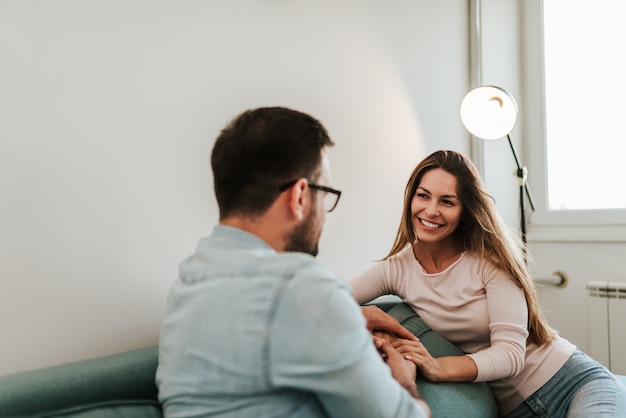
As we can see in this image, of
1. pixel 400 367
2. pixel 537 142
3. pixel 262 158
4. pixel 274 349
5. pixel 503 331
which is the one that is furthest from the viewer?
pixel 537 142

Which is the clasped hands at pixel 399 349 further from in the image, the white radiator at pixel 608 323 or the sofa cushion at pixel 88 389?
the white radiator at pixel 608 323

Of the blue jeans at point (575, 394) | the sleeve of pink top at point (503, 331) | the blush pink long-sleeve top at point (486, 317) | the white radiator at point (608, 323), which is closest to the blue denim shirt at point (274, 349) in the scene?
the sleeve of pink top at point (503, 331)

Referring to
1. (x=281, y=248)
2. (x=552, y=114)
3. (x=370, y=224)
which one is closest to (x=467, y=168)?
(x=370, y=224)

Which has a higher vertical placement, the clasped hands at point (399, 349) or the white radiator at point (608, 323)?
the clasped hands at point (399, 349)

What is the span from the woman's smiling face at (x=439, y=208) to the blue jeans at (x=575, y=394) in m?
0.54

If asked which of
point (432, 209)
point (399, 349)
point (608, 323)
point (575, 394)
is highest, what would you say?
point (432, 209)

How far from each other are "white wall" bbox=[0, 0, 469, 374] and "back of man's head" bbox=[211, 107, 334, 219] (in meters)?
0.46

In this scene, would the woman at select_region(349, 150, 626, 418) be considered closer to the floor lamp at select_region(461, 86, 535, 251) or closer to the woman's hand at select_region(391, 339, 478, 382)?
the woman's hand at select_region(391, 339, 478, 382)

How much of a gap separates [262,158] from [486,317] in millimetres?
1007

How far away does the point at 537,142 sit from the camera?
10.8 ft

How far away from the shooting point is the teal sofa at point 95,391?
1062 mm

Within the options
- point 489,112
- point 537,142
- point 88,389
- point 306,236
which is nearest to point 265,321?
point 306,236

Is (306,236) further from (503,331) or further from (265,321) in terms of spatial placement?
(503,331)

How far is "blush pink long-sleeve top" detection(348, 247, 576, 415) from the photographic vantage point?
1707 mm
